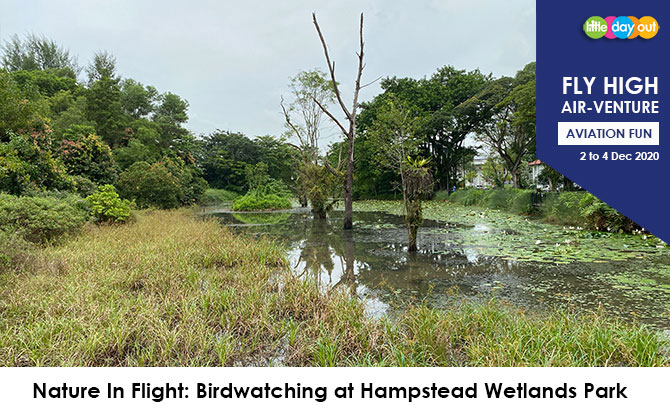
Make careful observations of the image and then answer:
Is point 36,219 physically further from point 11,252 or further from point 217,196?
point 217,196

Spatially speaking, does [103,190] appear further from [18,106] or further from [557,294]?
[557,294]

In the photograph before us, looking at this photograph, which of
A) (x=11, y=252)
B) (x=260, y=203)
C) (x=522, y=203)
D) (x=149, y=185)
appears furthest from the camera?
(x=260, y=203)

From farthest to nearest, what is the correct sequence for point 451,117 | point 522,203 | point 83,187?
point 451,117 → point 522,203 → point 83,187

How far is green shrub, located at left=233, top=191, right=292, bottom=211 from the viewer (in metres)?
20.7

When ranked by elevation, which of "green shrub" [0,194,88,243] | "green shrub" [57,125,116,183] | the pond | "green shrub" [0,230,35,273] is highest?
"green shrub" [57,125,116,183]

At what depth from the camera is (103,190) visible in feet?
31.1

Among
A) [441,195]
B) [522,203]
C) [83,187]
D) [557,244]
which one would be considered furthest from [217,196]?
[557,244]

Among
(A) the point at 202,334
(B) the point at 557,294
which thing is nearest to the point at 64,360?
(A) the point at 202,334

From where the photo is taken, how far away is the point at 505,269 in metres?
5.24

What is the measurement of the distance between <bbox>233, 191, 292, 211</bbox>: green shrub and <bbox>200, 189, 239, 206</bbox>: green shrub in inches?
222

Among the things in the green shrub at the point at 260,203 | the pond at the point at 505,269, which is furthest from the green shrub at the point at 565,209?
the green shrub at the point at 260,203

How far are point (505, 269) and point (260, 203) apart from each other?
17256 millimetres

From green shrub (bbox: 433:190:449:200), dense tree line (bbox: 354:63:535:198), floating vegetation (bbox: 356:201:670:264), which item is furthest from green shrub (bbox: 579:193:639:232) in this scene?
green shrub (bbox: 433:190:449:200)

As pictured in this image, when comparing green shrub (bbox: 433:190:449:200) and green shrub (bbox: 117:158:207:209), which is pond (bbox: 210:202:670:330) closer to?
green shrub (bbox: 117:158:207:209)
